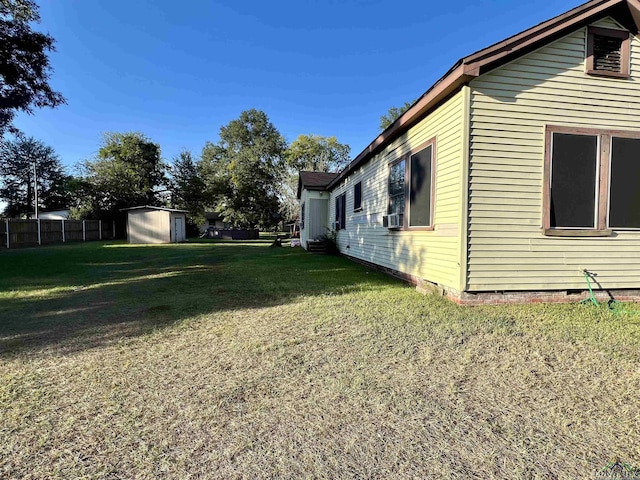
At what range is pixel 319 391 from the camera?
254cm

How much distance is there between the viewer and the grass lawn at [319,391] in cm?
181

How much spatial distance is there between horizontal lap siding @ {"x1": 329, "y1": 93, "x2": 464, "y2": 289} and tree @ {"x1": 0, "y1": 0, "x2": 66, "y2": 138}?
1299 cm

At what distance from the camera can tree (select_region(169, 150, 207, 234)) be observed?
31625 millimetres

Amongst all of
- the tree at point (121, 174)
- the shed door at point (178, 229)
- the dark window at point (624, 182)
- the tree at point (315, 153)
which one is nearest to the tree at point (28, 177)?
the tree at point (121, 174)

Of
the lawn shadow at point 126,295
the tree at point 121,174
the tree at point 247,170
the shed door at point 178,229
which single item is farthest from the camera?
the tree at point 247,170

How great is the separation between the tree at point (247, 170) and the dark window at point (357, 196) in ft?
85.3

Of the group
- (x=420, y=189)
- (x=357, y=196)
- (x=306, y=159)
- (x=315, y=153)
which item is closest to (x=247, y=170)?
(x=306, y=159)

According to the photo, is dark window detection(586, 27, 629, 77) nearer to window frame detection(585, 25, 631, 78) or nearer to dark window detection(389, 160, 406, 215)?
window frame detection(585, 25, 631, 78)

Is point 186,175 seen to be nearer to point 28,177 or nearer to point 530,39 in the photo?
point 28,177

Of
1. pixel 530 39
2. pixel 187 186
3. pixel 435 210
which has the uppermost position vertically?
pixel 187 186

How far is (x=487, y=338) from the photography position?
363 centimetres

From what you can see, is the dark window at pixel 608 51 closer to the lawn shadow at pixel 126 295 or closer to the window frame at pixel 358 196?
the lawn shadow at pixel 126 295

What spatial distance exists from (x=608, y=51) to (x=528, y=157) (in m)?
2.24

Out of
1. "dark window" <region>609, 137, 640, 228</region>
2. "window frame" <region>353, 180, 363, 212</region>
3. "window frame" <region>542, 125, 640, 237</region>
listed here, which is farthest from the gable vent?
"window frame" <region>353, 180, 363, 212</region>
